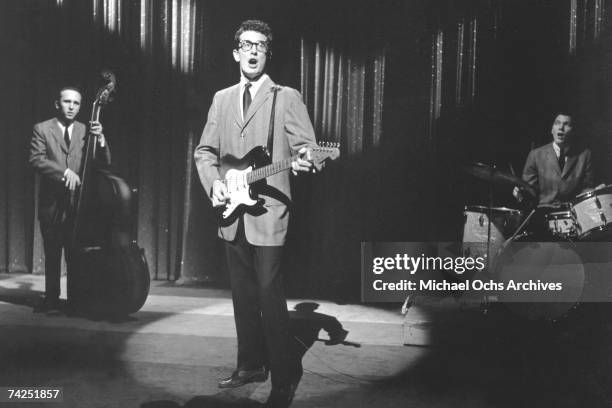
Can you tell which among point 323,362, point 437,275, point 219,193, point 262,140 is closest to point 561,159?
point 437,275

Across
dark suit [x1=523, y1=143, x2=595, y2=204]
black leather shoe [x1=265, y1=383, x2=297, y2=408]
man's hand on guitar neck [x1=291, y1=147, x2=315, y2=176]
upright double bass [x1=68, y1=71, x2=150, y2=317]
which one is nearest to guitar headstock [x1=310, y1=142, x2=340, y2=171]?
man's hand on guitar neck [x1=291, y1=147, x2=315, y2=176]

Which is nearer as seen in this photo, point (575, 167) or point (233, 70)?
point (575, 167)

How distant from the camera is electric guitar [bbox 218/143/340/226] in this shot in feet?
9.18

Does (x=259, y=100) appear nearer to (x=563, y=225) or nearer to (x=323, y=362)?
(x=323, y=362)

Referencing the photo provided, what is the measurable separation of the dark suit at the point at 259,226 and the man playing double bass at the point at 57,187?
4.65 feet

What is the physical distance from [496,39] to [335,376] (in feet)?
8.56

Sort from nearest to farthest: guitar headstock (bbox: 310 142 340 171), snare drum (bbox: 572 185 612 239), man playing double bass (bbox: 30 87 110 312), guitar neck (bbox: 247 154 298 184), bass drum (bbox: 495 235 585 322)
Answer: guitar headstock (bbox: 310 142 340 171) → guitar neck (bbox: 247 154 298 184) → snare drum (bbox: 572 185 612 239) → bass drum (bbox: 495 235 585 322) → man playing double bass (bbox: 30 87 110 312)

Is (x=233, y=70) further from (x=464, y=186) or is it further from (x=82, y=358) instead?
(x=82, y=358)

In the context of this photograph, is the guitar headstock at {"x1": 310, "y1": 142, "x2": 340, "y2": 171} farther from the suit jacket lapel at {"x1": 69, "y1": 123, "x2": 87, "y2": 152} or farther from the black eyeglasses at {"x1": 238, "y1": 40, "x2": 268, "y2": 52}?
the suit jacket lapel at {"x1": 69, "y1": 123, "x2": 87, "y2": 152}

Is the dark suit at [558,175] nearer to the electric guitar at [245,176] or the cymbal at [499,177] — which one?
the cymbal at [499,177]

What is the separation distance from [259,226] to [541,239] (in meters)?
1.88

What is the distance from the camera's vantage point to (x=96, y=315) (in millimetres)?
4016

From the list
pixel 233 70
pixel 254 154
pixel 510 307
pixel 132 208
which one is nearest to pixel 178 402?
pixel 254 154

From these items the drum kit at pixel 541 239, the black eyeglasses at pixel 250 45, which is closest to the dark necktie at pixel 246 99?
the black eyeglasses at pixel 250 45
